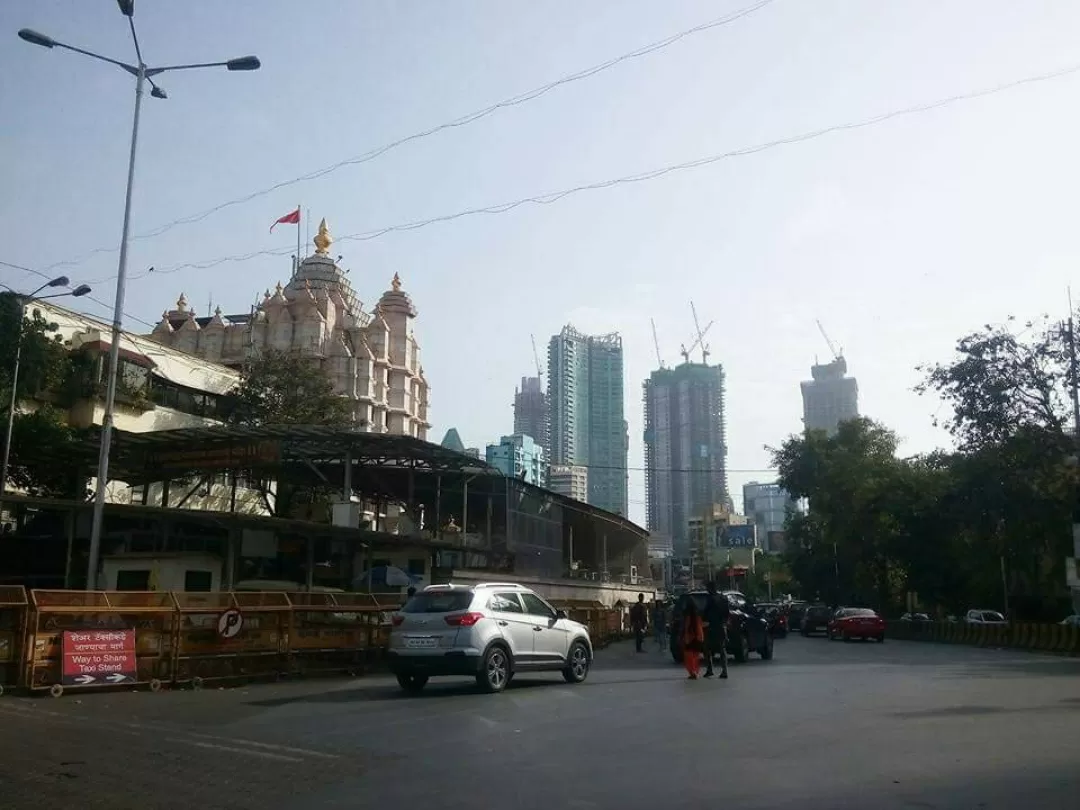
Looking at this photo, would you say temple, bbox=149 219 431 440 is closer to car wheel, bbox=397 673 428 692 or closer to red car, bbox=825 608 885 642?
red car, bbox=825 608 885 642

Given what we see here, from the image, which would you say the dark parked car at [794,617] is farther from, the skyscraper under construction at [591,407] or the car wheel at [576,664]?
the skyscraper under construction at [591,407]

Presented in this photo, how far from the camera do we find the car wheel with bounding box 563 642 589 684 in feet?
55.9

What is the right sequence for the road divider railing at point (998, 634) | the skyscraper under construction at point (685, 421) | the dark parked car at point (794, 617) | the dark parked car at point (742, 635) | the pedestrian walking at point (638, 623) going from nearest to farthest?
the dark parked car at point (742, 635) < the pedestrian walking at point (638, 623) < the road divider railing at point (998, 634) < the dark parked car at point (794, 617) < the skyscraper under construction at point (685, 421)

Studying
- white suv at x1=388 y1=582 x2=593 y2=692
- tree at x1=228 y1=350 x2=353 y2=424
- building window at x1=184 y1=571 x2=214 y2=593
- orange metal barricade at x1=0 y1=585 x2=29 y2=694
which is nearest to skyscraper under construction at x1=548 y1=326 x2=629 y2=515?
tree at x1=228 y1=350 x2=353 y2=424

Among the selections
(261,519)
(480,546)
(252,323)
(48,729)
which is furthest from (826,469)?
(48,729)

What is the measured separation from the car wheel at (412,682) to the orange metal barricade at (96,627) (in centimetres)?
365

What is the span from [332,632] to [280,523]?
7225mm

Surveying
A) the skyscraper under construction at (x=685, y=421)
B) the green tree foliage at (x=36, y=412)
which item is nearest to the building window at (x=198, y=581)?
the green tree foliage at (x=36, y=412)

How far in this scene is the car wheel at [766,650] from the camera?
2492 cm

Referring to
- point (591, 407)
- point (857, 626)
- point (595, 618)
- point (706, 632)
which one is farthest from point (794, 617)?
point (591, 407)

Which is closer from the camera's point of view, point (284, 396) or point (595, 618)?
point (595, 618)

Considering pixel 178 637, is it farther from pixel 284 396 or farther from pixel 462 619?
pixel 284 396

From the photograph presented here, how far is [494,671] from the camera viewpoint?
48.5 feet

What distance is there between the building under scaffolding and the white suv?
10.4 meters
